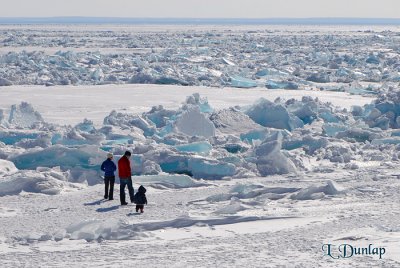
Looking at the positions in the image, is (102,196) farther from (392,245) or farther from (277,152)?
(392,245)

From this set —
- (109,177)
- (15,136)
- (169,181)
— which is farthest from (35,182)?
(15,136)

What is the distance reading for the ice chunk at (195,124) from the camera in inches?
474

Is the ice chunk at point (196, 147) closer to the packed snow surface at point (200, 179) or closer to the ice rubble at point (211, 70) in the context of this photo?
the packed snow surface at point (200, 179)

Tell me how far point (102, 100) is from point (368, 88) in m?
6.43

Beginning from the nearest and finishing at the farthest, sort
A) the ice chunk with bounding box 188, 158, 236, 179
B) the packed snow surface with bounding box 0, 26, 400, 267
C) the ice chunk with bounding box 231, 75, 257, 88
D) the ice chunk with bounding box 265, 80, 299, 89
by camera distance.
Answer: the packed snow surface with bounding box 0, 26, 400, 267
the ice chunk with bounding box 188, 158, 236, 179
the ice chunk with bounding box 265, 80, 299, 89
the ice chunk with bounding box 231, 75, 257, 88

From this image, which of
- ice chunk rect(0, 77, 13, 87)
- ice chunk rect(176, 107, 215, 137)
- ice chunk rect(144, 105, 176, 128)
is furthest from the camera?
ice chunk rect(0, 77, 13, 87)

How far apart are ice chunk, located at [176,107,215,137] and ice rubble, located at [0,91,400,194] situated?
1 centimetres

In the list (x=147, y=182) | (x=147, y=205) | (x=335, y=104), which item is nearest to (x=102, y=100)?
(x=335, y=104)

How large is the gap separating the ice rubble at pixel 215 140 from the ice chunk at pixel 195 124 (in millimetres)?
14

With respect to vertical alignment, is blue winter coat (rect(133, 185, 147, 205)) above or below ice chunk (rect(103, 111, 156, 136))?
above

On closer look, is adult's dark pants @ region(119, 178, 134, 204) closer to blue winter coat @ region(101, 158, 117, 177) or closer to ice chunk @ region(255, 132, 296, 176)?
blue winter coat @ region(101, 158, 117, 177)

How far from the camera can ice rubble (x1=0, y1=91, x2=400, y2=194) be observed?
32.4 feet

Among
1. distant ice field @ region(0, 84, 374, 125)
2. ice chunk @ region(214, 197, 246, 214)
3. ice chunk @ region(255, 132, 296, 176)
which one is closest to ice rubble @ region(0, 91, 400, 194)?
ice chunk @ region(255, 132, 296, 176)

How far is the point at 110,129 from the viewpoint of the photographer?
40.1 ft
